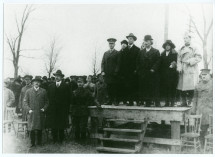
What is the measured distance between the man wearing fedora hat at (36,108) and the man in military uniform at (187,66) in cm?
352

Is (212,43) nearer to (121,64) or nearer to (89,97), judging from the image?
(121,64)

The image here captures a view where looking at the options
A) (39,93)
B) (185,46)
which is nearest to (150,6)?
(185,46)

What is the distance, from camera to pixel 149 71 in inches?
344

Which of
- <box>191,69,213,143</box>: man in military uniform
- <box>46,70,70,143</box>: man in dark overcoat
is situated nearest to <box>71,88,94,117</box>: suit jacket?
<box>46,70,70,143</box>: man in dark overcoat

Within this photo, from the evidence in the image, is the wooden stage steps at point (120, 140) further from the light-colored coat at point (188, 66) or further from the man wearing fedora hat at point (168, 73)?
the light-colored coat at point (188, 66)

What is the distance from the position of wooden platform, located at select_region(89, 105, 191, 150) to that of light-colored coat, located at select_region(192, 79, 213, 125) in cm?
26

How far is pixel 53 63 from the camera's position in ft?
71.6

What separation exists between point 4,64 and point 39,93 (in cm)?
127

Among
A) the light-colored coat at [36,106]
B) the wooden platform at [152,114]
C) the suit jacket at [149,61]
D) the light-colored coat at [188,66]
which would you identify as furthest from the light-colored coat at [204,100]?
the light-colored coat at [36,106]

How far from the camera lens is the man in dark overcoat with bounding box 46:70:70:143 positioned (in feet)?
30.0

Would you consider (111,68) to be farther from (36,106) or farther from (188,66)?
(36,106)

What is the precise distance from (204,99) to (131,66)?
197 centimetres

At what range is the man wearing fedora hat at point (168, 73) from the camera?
8875 millimetres

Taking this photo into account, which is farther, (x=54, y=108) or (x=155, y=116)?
(x=54, y=108)
